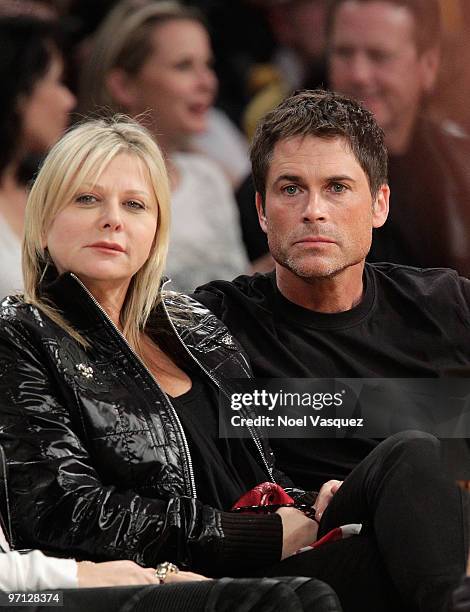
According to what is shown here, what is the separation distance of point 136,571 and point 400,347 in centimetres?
69

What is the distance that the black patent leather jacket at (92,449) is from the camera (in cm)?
144

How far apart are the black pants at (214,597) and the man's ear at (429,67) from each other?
1375mm

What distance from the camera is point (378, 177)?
6.34ft

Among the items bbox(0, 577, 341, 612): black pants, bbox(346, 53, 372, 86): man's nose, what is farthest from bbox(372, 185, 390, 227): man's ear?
bbox(0, 577, 341, 612): black pants

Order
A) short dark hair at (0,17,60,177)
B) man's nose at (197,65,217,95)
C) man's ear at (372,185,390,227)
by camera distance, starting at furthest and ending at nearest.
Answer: man's nose at (197,65,217,95), short dark hair at (0,17,60,177), man's ear at (372,185,390,227)

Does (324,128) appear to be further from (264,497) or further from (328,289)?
(264,497)

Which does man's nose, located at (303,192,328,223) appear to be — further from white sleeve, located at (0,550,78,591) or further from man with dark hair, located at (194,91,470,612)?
white sleeve, located at (0,550,78,591)

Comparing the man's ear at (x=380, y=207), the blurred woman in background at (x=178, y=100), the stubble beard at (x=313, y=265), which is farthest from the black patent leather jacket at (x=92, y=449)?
the blurred woman in background at (x=178, y=100)

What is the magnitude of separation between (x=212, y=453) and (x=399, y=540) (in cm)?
33

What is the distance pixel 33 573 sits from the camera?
135cm

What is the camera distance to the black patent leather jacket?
4.71ft

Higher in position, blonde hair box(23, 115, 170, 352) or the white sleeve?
blonde hair box(23, 115, 170, 352)
